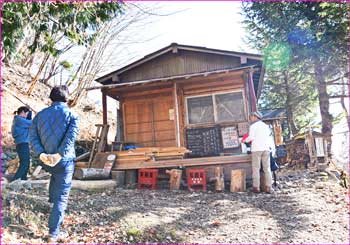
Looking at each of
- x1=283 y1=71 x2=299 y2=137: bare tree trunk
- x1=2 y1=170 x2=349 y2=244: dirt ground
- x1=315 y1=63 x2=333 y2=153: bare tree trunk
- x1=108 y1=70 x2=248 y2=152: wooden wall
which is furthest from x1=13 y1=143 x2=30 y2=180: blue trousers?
x1=283 y1=71 x2=299 y2=137: bare tree trunk

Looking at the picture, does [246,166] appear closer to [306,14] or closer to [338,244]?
[338,244]

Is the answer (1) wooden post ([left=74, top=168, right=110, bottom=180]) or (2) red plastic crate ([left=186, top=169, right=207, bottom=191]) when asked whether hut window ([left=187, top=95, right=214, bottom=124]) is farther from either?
(1) wooden post ([left=74, top=168, right=110, bottom=180])

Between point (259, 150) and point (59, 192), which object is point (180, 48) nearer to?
point (259, 150)

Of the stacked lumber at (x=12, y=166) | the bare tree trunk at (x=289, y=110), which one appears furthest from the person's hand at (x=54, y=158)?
the bare tree trunk at (x=289, y=110)

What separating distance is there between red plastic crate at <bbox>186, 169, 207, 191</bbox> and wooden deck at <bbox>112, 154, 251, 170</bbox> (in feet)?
0.93

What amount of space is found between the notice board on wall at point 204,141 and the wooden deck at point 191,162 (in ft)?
6.03

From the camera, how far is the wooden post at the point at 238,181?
25.1 feet

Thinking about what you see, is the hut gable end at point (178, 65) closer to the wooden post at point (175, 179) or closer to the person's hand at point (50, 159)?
the wooden post at point (175, 179)

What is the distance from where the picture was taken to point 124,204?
5859 mm

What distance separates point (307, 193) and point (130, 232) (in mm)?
5035

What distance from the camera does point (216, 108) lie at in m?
10.4

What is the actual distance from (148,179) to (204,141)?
2655 millimetres

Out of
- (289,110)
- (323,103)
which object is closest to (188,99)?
(323,103)

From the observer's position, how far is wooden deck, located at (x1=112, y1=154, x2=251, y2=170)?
807 cm
